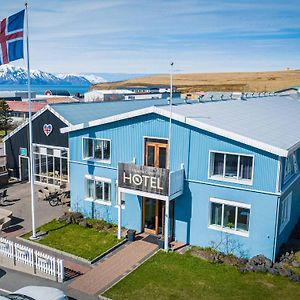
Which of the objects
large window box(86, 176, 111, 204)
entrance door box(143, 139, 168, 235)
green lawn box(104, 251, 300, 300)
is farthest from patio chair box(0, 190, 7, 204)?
green lawn box(104, 251, 300, 300)

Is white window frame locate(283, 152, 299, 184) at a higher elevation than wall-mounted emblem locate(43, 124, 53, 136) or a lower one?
lower

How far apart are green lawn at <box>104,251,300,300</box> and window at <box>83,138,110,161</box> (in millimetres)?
7382

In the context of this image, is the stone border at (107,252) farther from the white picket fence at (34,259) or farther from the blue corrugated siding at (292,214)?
the blue corrugated siding at (292,214)

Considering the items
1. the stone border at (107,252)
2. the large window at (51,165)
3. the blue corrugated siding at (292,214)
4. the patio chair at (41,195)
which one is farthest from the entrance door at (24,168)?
the blue corrugated siding at (292,214)

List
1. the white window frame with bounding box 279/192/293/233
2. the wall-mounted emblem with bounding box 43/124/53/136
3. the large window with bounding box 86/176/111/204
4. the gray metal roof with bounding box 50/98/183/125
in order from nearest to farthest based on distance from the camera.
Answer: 1. the white window frame with bounding box 279/192/293/233
2. the large window with bounding box 86/176/111/204
3. the gray metal roof with bounding box 50/98/183/125
4. the wall-mounted emblem with bounding box 43/124/53/136

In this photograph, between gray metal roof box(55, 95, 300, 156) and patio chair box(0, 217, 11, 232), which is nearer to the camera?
gray metal roof box(55, 95, 300, 156)

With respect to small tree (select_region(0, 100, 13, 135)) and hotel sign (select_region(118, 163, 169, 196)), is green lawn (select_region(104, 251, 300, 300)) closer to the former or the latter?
hotel sign (select_region(118, 163, 169, 196))

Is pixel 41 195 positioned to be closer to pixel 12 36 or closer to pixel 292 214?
pixel 12 36

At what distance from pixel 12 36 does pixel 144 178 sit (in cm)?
981

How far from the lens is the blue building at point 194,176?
17.9 meters

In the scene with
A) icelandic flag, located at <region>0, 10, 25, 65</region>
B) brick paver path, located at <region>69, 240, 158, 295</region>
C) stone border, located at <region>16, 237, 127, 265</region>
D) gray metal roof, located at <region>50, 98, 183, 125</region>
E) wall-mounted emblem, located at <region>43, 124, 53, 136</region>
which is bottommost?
brick paver path, located at <region>69, 240, 158, 295</region>

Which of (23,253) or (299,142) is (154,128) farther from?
(23,253)

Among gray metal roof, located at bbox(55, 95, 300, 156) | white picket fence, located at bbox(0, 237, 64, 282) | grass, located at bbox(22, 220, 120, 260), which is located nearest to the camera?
white picket fence, located at bbox(0, 237, 64, 282)

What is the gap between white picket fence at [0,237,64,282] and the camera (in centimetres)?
1633
